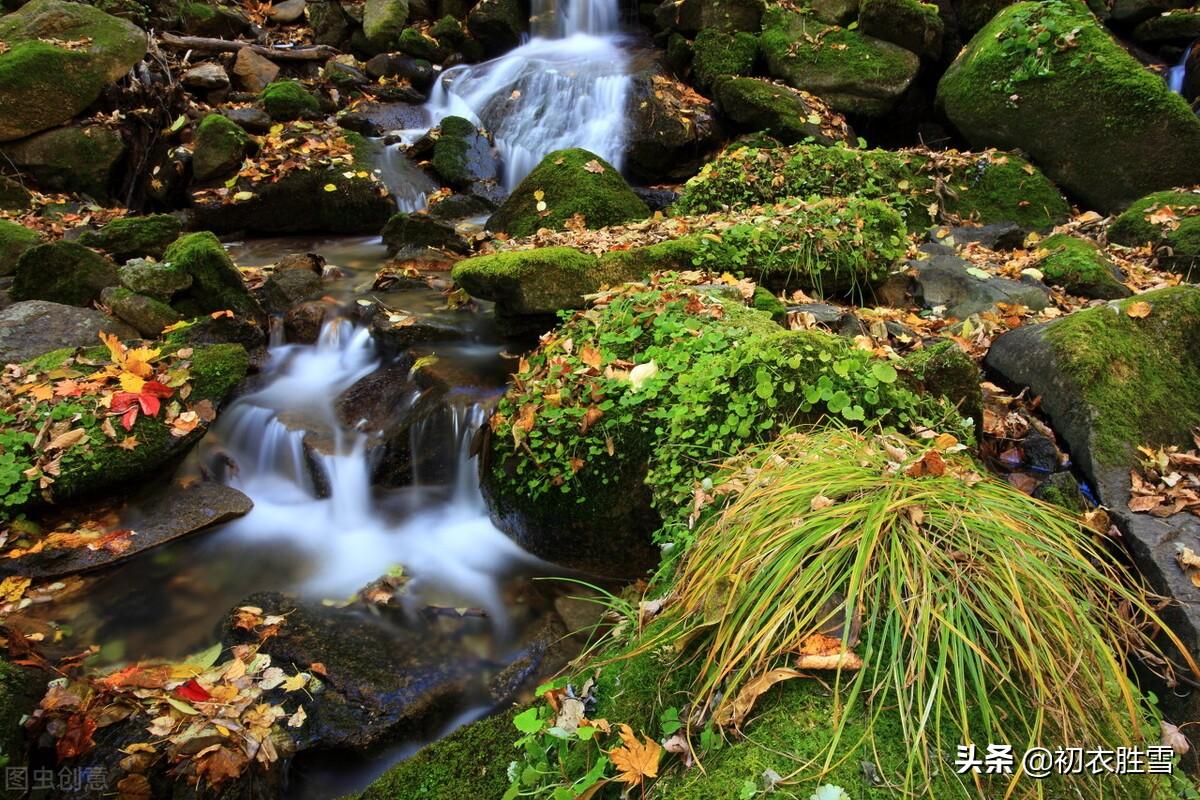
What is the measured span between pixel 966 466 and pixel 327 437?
4.78 m

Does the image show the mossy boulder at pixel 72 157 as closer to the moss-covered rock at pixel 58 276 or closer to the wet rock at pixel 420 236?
the moss-covered rock at pixel 58 276

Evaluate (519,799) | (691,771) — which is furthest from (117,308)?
(691,771)

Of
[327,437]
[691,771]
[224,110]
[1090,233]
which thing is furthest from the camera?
[224,110]

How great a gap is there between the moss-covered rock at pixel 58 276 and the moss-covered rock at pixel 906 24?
12009mm

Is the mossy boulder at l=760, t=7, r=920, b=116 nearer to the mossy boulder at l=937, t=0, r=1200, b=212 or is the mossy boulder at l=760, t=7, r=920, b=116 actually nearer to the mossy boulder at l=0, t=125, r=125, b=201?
the mossy boulder at l=937, t=0, r=1200, b=212

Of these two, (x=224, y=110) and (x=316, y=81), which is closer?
(x=224, y=110)

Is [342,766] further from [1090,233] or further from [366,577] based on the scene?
[1090,233]

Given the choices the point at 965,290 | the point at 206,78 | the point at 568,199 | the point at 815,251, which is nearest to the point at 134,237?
the point at 568,199

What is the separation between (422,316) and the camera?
664 centimetres

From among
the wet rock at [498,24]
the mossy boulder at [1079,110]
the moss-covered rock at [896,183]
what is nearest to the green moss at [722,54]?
the mossy boulder at [1079,110]

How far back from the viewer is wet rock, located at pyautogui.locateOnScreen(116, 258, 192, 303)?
6.39 meters

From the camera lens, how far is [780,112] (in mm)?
10414

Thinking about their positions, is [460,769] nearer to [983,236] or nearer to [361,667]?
[361,667]

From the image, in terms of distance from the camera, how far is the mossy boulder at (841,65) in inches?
425
